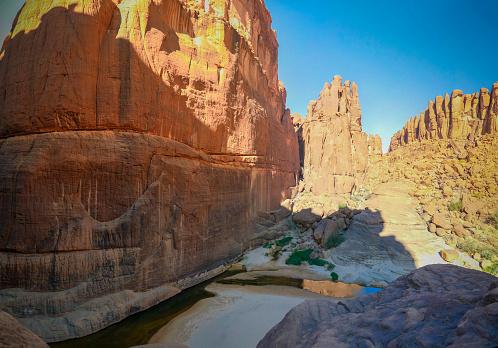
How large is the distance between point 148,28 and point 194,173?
365 inches

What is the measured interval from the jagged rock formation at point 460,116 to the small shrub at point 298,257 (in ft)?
103

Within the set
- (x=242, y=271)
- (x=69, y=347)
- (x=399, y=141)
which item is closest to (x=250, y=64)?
(x=242, y=271)

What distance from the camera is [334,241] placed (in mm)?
26062

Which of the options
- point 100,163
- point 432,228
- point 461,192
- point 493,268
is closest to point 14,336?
point 100,163

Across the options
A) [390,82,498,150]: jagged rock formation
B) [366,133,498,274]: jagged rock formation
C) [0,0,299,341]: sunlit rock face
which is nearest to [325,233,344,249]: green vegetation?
[366,133,498,274]: jagged rock formation

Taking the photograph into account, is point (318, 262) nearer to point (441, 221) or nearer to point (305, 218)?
point (305, 218)

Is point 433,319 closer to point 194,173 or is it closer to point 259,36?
point 194,173

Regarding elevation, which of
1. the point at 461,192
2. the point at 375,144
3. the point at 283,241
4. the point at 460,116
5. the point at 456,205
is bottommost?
the point at 283,241

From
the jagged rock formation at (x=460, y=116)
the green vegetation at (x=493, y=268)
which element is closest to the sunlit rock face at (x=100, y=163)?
the green vegetation at (x=493, y=268)

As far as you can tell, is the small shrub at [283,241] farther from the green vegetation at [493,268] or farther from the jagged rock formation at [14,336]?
the jagged rock formation at [14,336]

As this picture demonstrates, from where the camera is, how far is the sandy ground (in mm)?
11969

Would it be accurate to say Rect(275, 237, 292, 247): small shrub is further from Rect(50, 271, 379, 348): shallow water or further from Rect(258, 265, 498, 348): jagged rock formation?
Rect(258, 265, 498, 348): jagged rock formation

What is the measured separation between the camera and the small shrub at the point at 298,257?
2383 cm

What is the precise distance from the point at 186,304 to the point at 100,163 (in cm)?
925
